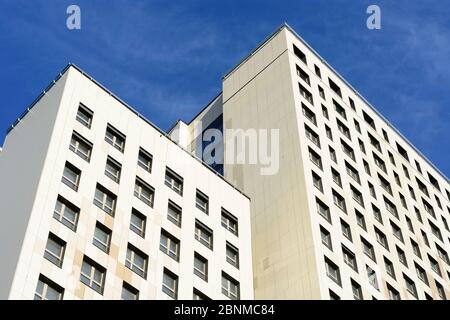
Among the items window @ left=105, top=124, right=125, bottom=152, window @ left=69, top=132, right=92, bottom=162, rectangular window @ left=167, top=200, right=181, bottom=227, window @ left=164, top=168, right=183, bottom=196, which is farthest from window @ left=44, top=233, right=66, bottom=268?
window @ left=164, top=168, right=183, bottom=196

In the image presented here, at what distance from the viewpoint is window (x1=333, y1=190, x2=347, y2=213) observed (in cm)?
6069

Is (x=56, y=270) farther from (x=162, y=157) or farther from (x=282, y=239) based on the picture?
(x=282, y=239)

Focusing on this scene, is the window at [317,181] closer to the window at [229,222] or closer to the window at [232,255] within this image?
the window at [229,222]

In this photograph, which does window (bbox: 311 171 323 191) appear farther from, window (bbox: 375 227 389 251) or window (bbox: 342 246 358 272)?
window (bbox: 375 227 389 251)

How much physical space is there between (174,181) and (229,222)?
5.07m

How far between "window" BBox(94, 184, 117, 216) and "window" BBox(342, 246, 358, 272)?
19282 mm

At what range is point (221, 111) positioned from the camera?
259 feet

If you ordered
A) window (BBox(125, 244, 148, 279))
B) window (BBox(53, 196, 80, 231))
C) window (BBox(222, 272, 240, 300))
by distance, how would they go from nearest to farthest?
window (BBox(53, 196, 80, 231)) → window (BBox(125, 244, 148, 279)) → window (BBox(222, 272, 240, 300))

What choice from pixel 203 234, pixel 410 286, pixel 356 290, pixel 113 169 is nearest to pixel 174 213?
pixel 203 234

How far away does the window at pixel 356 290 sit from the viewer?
5396cm

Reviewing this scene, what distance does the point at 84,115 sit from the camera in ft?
163

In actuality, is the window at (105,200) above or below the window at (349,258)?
below

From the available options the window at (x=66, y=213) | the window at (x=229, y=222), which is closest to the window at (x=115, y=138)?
the window at (x=66, y=213)

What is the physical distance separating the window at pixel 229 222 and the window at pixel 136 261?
9837 millimetres
